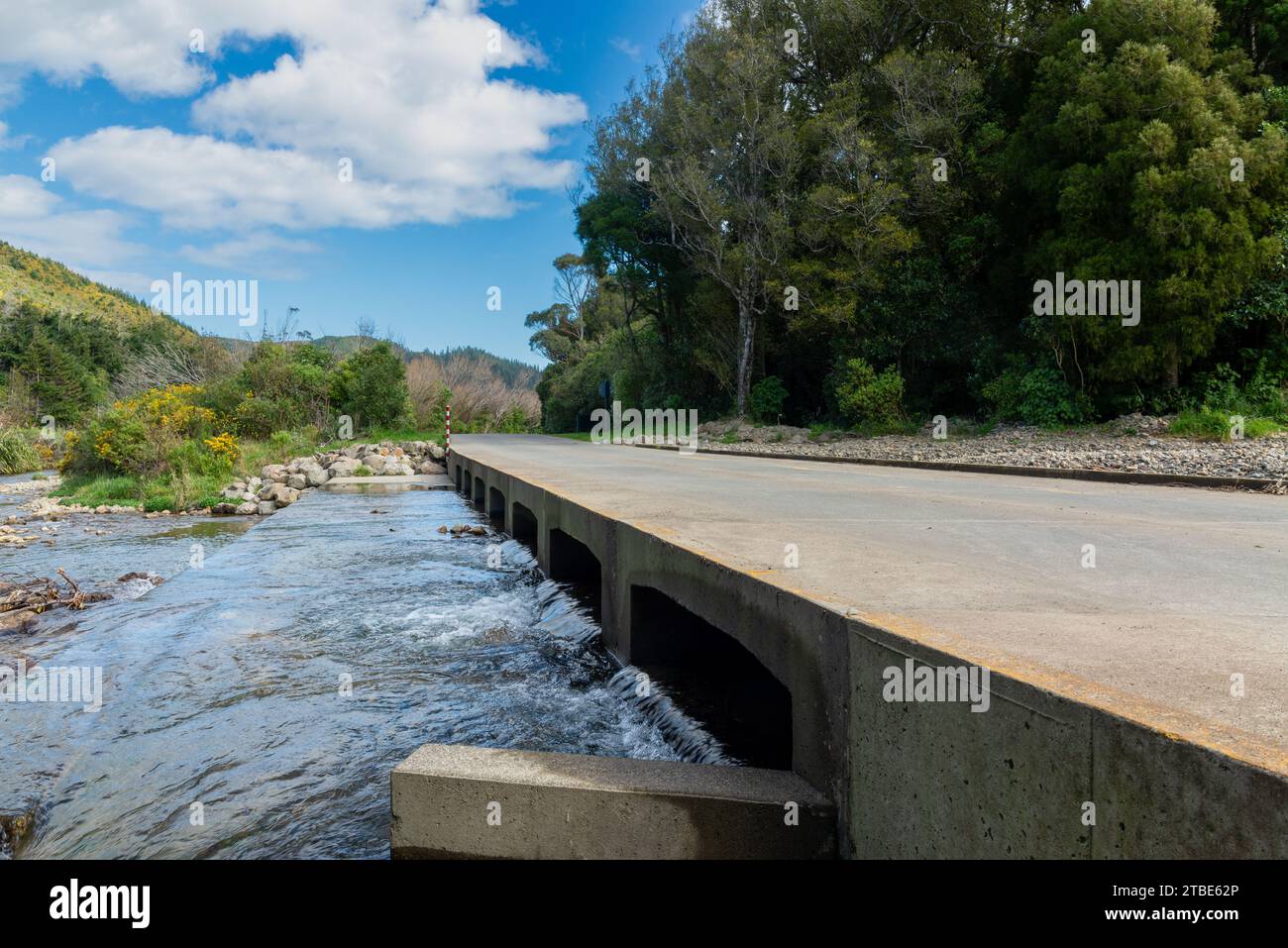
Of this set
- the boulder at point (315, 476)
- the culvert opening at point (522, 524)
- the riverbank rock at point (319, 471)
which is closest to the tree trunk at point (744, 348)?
the riverbank rock at point (319, 471)

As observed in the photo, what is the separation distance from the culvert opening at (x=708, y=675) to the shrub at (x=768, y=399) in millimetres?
19456

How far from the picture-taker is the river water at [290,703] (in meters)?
3.56

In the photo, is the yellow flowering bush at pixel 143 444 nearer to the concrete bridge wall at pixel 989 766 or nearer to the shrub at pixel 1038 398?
the shrub at pixel 1038 398

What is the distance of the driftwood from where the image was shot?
754cm

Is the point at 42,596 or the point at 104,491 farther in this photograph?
the point at 104,491

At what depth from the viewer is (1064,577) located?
3439 mm

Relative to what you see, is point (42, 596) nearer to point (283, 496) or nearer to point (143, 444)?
point (283, 496)

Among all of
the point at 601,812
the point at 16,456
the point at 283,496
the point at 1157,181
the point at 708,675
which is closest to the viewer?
the point at 601,812

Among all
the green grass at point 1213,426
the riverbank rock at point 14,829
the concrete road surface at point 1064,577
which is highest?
the green grass at point 1213,426

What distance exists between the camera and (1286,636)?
241cm

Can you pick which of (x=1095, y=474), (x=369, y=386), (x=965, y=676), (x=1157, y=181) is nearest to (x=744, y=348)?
(x=1157, y=181)

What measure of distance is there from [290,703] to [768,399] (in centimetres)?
2094
